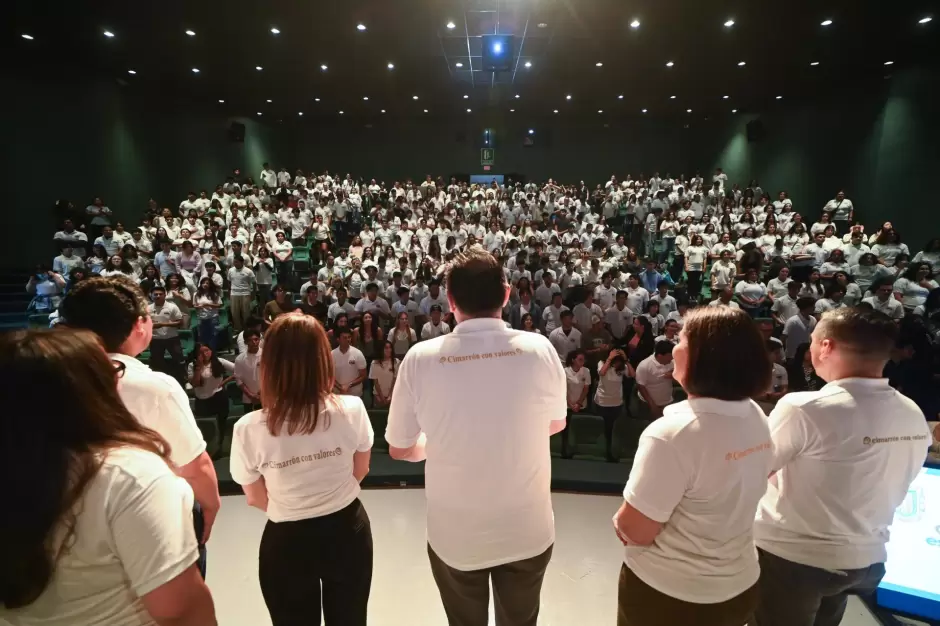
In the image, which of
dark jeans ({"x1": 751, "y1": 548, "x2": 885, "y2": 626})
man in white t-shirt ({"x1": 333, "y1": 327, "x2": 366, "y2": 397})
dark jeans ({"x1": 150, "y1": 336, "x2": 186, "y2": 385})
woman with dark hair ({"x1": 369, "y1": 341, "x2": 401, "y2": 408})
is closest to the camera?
dark jeans ({"x1": 751, "y1": 548, "x2": 885, "y2": 626})

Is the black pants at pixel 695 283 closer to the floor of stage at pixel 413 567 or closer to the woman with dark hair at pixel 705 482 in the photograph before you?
the floor of stage at pixel 413 567

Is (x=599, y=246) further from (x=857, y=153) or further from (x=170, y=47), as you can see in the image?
(x=170, y=47)

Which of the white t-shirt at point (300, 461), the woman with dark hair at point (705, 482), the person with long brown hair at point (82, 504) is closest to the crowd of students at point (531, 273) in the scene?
the white t-shirt at point (300, 461)

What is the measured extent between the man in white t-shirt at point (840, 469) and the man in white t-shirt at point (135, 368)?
6.19 feet

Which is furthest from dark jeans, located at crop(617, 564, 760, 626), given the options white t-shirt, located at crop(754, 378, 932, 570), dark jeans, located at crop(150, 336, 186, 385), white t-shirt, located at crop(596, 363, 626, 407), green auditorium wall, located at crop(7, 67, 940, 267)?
green auditorium wall, located at crop(7, 67, 940, 267)

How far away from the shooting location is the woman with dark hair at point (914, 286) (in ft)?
24.0

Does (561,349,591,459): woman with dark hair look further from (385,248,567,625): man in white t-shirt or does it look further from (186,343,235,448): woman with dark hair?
(385,248,567,625): man in white t-shirt

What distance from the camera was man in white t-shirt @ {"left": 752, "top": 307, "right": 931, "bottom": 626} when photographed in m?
1.57

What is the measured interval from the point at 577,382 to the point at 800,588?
13.3ft

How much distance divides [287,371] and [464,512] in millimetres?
715

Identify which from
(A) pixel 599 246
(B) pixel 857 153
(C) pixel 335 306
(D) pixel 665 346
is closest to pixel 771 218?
(A) pixel 599 246

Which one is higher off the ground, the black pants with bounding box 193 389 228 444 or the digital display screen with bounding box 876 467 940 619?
the digital display screen with bounding box 876 467 940 619

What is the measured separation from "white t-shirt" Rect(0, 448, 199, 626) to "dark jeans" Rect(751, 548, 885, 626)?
176 cm

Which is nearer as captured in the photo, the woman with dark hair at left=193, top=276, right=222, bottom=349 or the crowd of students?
the crowd of students
